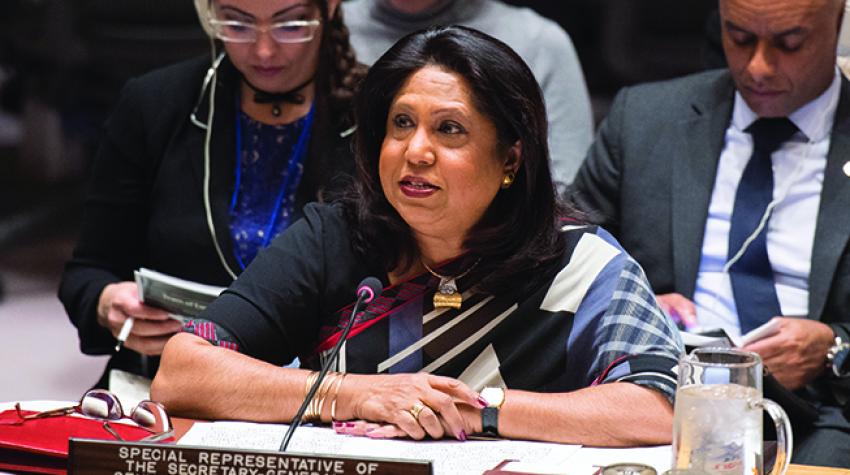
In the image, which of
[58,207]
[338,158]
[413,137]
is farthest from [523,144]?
[58,207]

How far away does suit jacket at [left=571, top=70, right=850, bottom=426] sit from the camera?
118 inches

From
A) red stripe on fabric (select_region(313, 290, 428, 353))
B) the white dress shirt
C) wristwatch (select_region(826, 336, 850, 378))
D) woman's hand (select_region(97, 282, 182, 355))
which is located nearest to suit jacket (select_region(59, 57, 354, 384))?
woman's hand (select_region(97, 282, 182, 355))

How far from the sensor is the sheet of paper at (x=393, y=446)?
1.98 m

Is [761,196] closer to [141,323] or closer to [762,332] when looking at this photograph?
[762,332]

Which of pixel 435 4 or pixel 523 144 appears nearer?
pixel 523 144

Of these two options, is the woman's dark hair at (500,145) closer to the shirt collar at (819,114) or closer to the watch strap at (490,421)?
the watch strap at (490,421)

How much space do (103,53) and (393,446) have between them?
4.04 m

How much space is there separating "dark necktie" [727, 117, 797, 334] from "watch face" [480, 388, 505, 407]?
1.06m

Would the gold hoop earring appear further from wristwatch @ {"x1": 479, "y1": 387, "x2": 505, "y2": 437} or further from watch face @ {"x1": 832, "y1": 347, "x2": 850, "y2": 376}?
watch face @ {"x1": 832, "y1": 347, "x2": 850, "y2": 376}

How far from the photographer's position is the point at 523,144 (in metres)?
2.37

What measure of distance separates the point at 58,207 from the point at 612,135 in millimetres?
4485

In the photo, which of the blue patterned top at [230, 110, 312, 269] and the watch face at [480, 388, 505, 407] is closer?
the watch face at [480, 388, 505, 407]

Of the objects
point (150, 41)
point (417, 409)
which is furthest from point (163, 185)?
point (150, 41)

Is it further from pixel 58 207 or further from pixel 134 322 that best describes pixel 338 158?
pixel 58 207
